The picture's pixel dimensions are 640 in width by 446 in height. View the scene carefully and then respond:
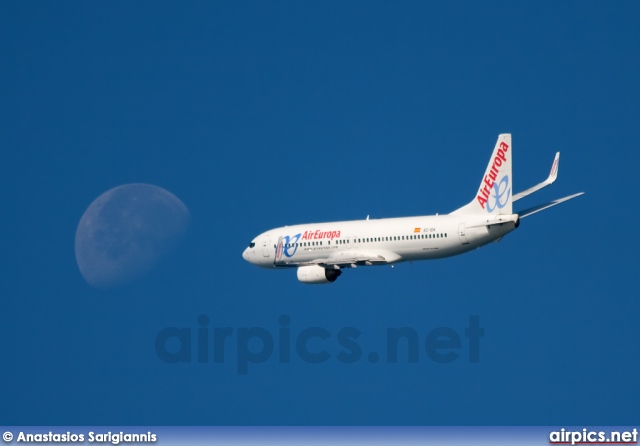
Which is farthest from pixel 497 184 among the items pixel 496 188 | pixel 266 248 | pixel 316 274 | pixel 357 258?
pixel 266 248

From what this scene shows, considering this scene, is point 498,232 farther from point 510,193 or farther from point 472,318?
point 472,318

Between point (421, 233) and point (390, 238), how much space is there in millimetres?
2533

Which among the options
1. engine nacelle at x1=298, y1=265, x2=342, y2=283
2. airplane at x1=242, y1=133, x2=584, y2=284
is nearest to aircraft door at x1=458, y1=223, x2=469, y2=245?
airplane at x1=242, y1=133, x2=584, y2=284

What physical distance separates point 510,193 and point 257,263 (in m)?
24.1

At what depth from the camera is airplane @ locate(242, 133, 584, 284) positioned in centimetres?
16875

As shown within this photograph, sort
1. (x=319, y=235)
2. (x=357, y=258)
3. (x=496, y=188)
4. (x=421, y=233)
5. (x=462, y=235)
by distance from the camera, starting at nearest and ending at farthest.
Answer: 1. (x=462, y=235)
2. (x=496, y=188)
3. (x=421, y=233)
4. (x=357, y=258)
5. (x=319, y=235)

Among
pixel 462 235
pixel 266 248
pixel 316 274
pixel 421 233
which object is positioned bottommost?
pixel 462 235

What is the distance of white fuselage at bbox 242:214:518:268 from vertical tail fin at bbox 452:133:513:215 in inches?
38.1

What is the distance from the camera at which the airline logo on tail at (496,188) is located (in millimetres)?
169125

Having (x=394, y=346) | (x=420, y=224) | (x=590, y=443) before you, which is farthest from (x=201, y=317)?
(x=590, y=443)

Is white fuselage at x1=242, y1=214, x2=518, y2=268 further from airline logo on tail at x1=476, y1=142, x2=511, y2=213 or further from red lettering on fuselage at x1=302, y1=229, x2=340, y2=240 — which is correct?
airline logo on tail at x1=476, y1=142, x2=511, y2=213

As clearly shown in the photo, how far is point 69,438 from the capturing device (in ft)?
526

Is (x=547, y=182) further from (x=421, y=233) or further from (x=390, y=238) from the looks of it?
(x=390, y=238)

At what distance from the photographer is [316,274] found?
175 m
